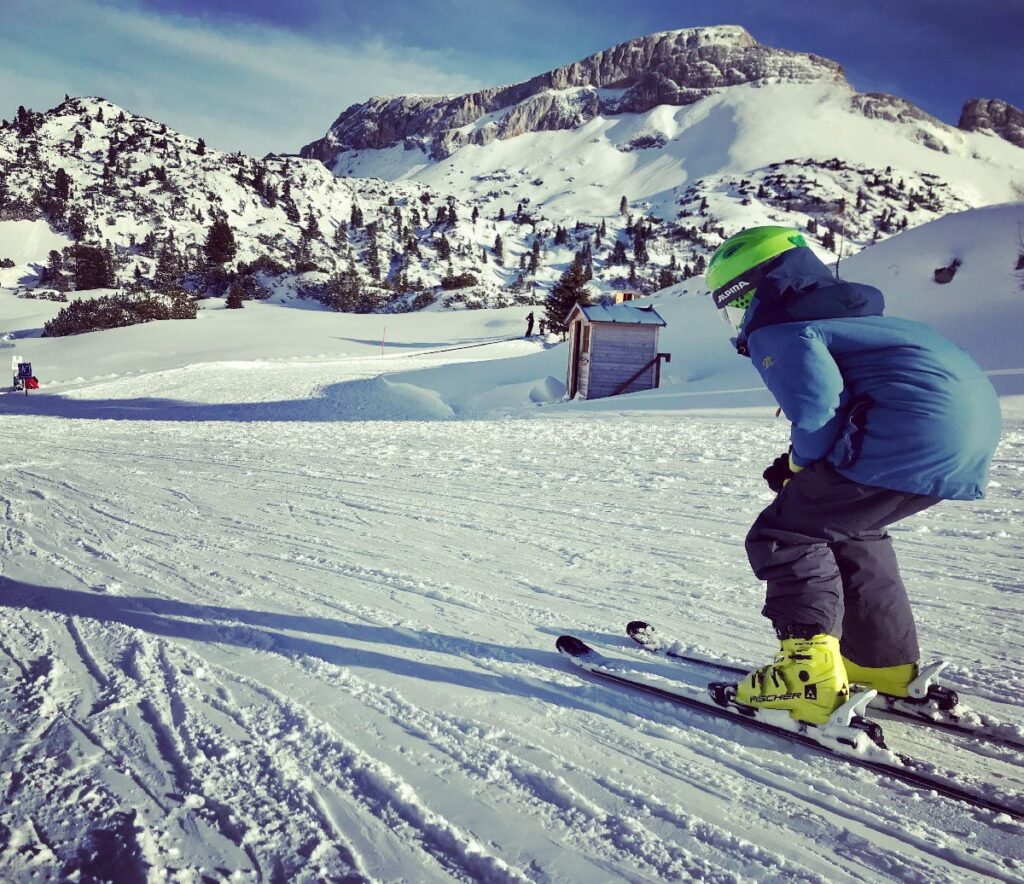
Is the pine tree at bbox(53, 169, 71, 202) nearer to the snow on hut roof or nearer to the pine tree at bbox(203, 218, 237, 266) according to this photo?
the pine tree at bbox(203, 218, 237, 266)

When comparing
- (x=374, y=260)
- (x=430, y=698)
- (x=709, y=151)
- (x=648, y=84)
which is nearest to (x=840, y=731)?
(x=430, y=698)

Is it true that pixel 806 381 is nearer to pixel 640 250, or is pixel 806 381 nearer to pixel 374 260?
pixel 374 260

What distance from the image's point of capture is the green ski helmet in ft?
7.06

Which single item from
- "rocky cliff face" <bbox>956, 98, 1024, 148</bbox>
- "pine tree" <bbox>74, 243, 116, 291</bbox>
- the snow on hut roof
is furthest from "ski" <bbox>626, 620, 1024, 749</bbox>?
"rocky cliff face" <bbox>956, 98, 1024, 148</bbox>

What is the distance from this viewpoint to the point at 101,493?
559cm

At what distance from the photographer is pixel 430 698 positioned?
2.33m

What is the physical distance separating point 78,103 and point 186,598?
10707 cm

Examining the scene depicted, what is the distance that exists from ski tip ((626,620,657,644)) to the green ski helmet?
143 cm

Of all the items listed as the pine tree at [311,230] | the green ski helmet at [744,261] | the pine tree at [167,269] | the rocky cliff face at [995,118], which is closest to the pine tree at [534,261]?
the pine tree at [311,230]

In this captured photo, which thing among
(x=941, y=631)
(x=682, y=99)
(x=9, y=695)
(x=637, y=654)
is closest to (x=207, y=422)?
(x=9, y=695)

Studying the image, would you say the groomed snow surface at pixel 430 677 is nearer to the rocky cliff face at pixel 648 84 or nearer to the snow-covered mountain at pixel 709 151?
the snow-covered mountain at pixel 709 151

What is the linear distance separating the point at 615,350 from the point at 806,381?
1571cm

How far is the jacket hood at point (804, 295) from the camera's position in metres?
2.00

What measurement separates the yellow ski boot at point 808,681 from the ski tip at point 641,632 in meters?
0.67
